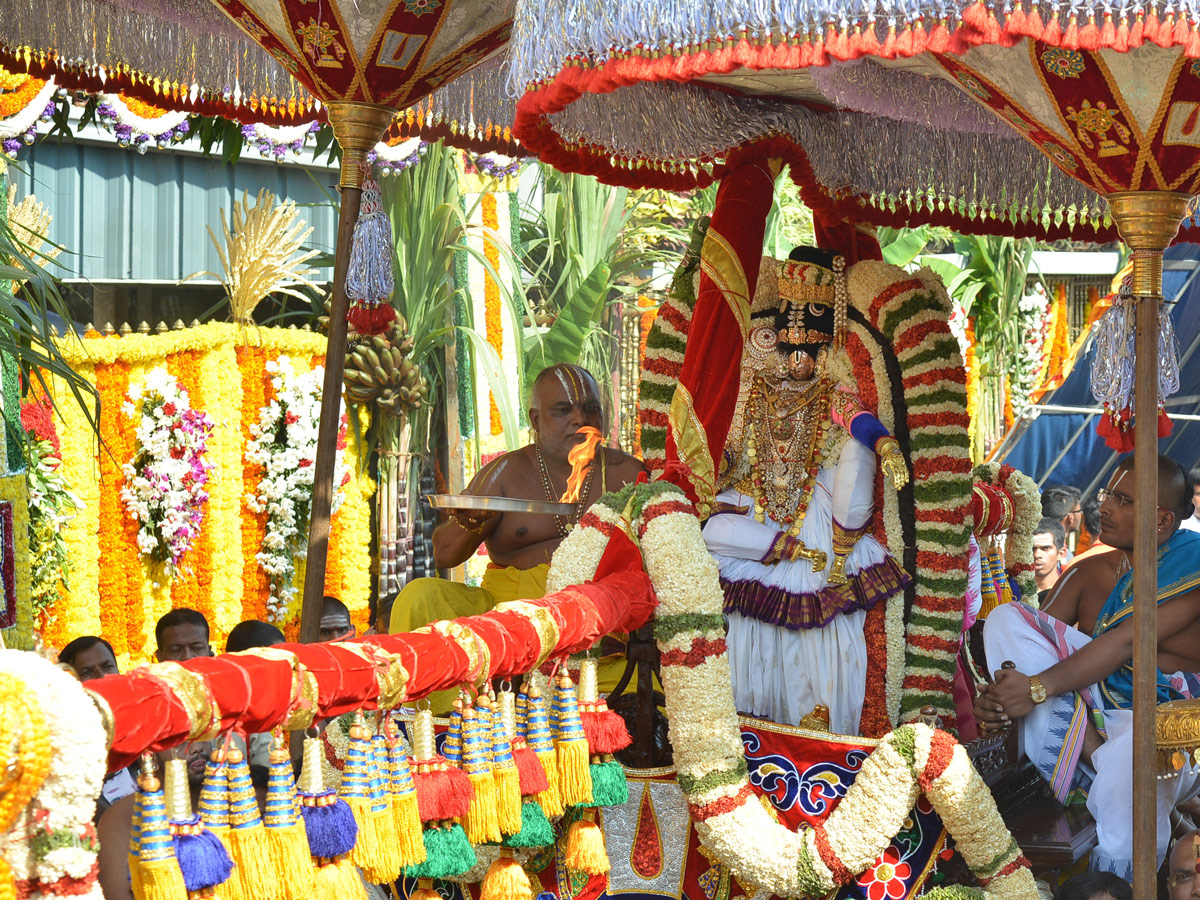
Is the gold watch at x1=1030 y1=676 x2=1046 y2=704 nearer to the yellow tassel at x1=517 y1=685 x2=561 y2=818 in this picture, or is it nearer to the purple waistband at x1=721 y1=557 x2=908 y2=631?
the purple waistband at x1=721 y1=557 x2=908 y2=631

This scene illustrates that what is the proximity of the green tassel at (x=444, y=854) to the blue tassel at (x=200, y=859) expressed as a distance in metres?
0.62

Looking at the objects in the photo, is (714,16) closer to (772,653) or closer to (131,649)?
(772,653)

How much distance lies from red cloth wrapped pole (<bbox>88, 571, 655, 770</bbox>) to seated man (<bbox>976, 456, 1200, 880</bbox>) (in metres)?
1.55

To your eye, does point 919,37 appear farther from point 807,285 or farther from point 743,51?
point 807,285

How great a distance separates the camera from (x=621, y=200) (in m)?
9.35

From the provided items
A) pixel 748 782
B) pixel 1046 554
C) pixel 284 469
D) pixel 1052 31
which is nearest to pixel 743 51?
pixel 1052 31

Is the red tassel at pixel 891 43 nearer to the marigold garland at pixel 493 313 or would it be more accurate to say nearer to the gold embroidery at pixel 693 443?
the gold embroidery at pixel 693 443

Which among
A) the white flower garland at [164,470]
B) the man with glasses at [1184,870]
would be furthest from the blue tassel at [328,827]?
the white flower garland at [164,470]

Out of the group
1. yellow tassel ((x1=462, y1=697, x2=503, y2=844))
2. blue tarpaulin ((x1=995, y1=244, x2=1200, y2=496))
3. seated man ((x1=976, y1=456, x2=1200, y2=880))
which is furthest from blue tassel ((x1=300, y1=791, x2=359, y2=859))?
blue tarpaulin ((x1=995, y1=244, x2=1200, y2=496))

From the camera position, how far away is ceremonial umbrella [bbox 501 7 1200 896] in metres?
2.56

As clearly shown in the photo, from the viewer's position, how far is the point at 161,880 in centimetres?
201

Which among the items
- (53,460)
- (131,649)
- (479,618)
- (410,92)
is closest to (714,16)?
(479,618)

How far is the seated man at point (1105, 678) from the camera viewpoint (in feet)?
12.9

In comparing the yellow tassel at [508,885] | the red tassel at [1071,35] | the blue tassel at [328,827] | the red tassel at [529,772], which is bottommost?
the yellow tassel at [508,885]
